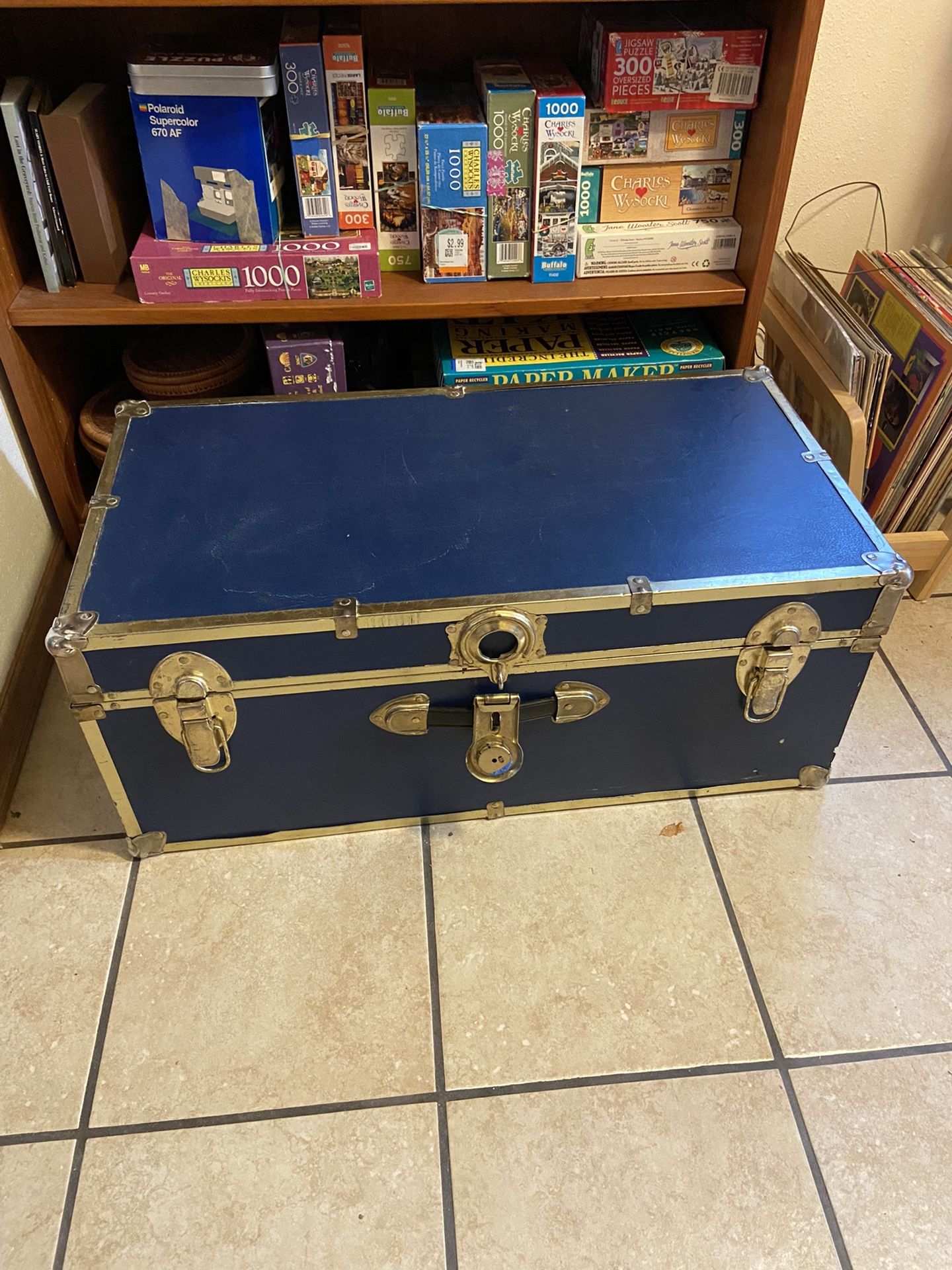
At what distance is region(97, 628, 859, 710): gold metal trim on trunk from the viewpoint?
3.37 ft

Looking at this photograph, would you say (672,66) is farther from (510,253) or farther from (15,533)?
(15,533)

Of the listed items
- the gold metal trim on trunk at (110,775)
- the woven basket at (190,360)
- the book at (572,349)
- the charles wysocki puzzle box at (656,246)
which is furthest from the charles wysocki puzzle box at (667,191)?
the gold metal trim on trunk at (110,775)

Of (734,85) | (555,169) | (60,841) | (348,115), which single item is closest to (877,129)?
(734,85)

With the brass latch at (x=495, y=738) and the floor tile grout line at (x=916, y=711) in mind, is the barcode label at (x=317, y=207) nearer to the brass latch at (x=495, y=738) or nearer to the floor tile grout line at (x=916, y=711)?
the brass latch at (x=495, y=738)

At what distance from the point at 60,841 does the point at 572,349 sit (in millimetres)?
955

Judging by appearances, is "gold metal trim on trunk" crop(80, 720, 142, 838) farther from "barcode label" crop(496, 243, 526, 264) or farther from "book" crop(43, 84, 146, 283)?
"barcode label" crop(496, 243, 526, 264)

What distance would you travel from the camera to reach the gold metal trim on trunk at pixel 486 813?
119cm

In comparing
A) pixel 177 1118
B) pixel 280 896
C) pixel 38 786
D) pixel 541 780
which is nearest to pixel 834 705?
pixel 541 780

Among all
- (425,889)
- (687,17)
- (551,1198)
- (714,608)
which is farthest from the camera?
(687,17)

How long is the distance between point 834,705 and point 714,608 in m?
0.24

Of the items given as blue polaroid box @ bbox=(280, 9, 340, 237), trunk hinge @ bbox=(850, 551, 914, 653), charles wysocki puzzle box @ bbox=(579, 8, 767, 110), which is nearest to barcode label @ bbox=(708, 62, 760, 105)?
charles wysocki puzzle box @ bbox=(579, 8, 767, 110)

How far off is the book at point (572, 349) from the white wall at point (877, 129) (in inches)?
13.7

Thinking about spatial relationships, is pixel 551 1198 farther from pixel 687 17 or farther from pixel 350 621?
pixel 687 17

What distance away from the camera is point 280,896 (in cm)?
113
